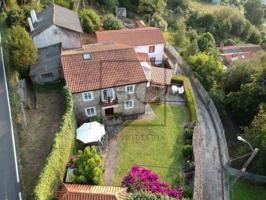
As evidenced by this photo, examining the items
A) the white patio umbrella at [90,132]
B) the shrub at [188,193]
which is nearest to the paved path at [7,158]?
the white patio umbrella at [90,132]

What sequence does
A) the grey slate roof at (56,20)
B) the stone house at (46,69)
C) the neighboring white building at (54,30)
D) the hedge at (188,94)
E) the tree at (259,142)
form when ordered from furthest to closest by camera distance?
the grey slate roof at (56,20)
the neighboring white building at (54,30)
the hedge at (188,94)
the stone house at (46,69)
the tree at (259,142)

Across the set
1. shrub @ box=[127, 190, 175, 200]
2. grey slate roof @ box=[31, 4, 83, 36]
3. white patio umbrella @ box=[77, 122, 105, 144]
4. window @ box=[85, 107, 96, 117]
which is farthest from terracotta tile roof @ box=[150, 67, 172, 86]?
shrub @ box=[127, 190, 175, 200]

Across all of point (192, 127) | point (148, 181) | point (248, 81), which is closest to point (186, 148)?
point (192, 127)

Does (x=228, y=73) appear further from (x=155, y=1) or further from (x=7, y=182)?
(x=7, y=182)

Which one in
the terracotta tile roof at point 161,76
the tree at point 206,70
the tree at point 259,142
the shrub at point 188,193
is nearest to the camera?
the shrub at point 188,193

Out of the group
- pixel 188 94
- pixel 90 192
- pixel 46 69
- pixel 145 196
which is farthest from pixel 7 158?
pixel 188 94

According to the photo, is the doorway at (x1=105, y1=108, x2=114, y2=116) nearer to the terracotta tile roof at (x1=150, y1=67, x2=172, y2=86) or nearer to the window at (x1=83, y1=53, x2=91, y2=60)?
the window at (x1=83, y1=53, x2=91, y2=60)

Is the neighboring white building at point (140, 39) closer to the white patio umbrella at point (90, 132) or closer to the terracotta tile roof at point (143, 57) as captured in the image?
the terracotta tile roof at point (143, 57)
